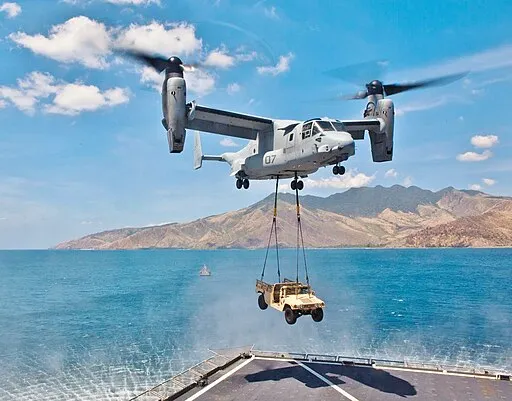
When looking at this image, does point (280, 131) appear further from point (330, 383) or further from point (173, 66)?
point (330, 383)

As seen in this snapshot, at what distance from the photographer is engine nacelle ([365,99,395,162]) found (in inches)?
965

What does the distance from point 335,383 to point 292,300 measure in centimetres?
1187

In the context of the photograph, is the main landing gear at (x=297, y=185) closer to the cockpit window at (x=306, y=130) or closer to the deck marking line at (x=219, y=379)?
the cockpit window at (x=306, y=130)

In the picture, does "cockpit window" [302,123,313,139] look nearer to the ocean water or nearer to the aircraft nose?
the aircraft nose

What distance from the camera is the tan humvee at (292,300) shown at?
79.4 ft

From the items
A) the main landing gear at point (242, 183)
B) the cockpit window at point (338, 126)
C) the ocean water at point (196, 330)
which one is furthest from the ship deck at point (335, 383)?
the cockpit window at point (338, 126)

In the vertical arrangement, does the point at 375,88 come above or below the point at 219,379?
above

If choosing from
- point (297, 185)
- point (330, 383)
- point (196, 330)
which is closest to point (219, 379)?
point (330, 383)

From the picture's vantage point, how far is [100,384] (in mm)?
45000

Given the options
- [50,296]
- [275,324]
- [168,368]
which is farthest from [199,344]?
[50,296]

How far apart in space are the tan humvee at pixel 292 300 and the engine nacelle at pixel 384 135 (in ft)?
26.9

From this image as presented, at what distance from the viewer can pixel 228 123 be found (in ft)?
83.4

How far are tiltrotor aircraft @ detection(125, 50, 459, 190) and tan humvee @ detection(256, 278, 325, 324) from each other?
579 centimetres

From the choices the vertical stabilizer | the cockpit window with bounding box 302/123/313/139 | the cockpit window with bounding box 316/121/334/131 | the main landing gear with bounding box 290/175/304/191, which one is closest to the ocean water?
the vertical stabilizer
